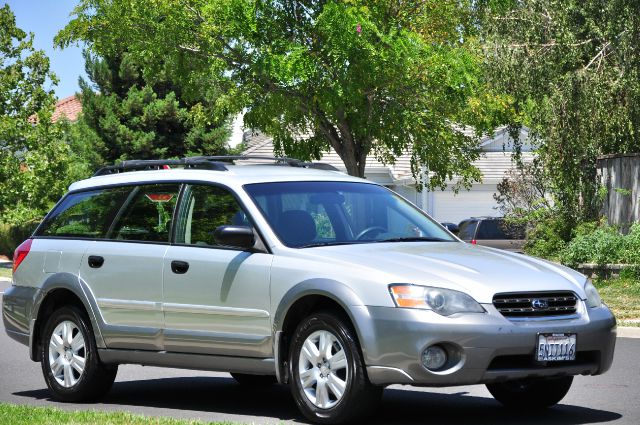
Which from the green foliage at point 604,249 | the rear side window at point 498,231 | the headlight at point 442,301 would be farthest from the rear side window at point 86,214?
the rear side window at point 498,231

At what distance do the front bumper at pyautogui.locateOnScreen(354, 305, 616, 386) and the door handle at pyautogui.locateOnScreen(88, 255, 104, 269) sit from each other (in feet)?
9.47

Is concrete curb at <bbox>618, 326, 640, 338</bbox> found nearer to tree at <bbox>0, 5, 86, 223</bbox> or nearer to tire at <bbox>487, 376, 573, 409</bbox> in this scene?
tire at <bbox>487, 376, 573, 409</bbox>

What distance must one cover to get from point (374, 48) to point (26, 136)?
68.7 feet

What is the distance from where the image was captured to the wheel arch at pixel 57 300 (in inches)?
410

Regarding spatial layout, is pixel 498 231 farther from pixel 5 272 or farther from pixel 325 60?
pixel 5 272

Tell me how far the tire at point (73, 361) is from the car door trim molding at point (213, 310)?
1024 millimetres

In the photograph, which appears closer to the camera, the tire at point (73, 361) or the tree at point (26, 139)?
the tire at point (73, 361)

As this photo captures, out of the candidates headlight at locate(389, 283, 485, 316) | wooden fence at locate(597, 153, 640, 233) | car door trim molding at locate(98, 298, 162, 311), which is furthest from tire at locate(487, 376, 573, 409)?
wooden fence at locate(597, 153, 640, 233)

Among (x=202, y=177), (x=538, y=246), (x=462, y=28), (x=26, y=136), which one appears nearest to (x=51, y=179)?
(x=26, y=136)

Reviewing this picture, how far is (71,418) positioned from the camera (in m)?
9.02

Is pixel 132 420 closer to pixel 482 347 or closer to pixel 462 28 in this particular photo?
pixel 482 347

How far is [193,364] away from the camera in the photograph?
9.65 m

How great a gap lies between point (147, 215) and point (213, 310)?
135 centimetres

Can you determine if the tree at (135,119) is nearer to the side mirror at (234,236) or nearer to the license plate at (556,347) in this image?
the side mirror at (234,236)
